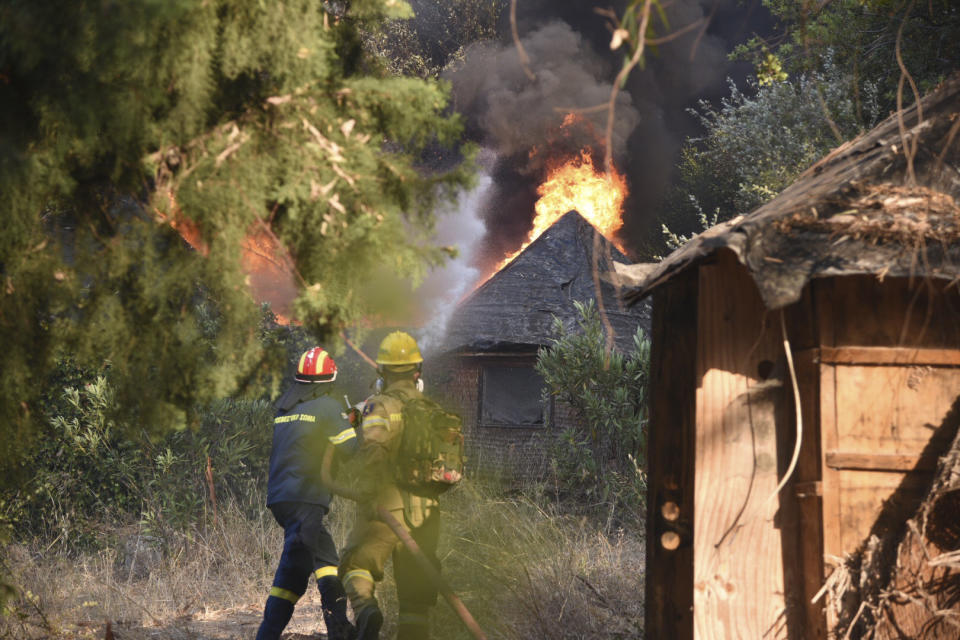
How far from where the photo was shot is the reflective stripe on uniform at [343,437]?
23.2 feet

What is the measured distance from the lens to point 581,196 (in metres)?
30.4

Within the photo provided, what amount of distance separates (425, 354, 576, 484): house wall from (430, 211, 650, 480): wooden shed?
0.8 inches

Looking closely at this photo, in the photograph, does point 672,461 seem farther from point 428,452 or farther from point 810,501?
point 428,452

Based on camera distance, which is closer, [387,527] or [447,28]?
[387,527]

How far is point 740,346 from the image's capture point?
431 cm

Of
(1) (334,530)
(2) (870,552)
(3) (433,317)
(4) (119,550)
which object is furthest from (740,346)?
(3) (433,317)

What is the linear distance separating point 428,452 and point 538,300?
35.3 feet

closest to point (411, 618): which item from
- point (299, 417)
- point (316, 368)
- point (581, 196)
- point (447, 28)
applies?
point (299, 417)

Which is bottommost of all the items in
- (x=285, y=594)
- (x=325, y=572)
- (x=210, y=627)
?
(x=210, y=627)

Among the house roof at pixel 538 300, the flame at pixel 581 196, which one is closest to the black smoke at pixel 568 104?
the flame at pixel 581 196

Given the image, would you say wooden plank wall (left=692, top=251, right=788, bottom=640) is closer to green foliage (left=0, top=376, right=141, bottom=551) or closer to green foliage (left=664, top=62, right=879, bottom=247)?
green foliage (left=0, top=376, right=141, bottom=551)

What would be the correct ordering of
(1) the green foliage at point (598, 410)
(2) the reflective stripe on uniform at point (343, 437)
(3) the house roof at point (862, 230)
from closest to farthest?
(3) the house roof at point (862, 230) → (2) the reflective stripe on uniform at point (343, 437) → (1) the green foliage at point (598, 410)

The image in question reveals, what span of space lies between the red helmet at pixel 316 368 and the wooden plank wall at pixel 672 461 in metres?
3.35

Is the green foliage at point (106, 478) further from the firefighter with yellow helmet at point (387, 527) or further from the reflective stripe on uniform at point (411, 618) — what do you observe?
the reflective stripe on uniform at point (411, 618)
